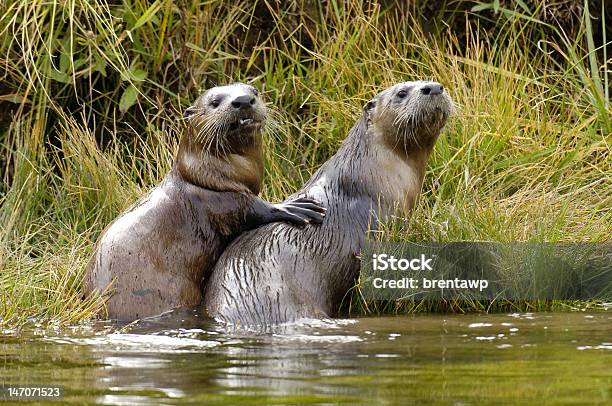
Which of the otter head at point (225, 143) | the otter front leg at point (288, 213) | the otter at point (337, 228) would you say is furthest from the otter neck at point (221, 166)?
the otter at point (337, 228)

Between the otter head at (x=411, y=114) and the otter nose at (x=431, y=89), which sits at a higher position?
the otter nose at (x=431, y=89)

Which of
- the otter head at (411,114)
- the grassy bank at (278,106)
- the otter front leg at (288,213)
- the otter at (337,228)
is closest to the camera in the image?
the otter at (337,228)

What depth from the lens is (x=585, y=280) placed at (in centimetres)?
527

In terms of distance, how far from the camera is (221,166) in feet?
17.5

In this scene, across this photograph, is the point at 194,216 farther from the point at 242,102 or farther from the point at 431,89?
the point at 431,89

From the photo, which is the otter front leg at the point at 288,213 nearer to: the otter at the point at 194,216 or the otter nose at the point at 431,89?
the otter at the point at 194,216

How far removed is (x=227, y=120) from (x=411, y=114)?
2.67ft

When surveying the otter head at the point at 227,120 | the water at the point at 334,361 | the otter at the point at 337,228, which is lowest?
the water at the point at 334,361

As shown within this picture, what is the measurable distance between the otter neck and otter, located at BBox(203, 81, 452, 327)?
0.75ft

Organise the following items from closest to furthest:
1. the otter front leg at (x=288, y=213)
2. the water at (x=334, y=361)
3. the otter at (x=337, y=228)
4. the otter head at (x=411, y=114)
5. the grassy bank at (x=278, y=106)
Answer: the water at (x=334, y=361), the otter at (x=337, y=228), the otter front leg at (x=288, y=213), the otter head at (x=411, y=114), the grassy bank at (x=278, y=106)

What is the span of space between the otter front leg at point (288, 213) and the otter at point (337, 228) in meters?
0.04

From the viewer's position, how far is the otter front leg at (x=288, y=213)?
17.2 ft

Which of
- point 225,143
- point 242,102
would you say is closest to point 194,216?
point 225,143

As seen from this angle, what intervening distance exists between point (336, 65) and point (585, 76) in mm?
1382
